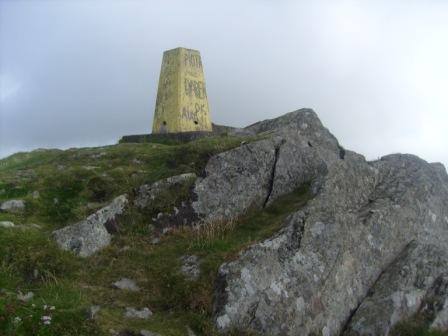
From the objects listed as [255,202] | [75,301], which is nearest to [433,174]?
[255,202]

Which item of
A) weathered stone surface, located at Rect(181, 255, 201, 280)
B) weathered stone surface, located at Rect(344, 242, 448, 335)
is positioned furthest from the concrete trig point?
weathered stone surface, located at Rect(344, 242, 448, 335)

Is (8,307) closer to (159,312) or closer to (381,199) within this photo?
(159,312)

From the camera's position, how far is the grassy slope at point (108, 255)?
32.5 feet

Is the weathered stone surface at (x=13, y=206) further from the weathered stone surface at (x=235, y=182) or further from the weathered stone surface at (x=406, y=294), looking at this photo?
the weathered stone surface at (x=406, y=294)

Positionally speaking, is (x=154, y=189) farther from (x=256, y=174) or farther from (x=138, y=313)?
(x=138, y=313)

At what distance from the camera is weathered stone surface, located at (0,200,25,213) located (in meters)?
14.2

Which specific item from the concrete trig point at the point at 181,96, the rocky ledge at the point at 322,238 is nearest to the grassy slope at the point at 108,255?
the rocky ledge at the point at 322,238

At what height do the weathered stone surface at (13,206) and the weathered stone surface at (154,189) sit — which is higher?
the weathered stone surface at (154,189)

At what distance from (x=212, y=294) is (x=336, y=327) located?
3.26 metres

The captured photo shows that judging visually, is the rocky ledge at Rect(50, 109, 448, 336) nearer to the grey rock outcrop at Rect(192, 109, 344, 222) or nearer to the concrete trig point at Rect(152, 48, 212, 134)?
the grey rock outcrop at Rect(192, 109, 344, 222)

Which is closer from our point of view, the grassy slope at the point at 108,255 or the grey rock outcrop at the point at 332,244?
the grassy slope at the point at 108,255

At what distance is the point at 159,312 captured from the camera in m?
10.8

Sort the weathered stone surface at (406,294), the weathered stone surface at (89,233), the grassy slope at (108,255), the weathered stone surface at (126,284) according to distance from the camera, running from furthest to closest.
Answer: the weathered stone surface at (89,233) → the weathered stone surface at (406,294) → the weathered stone surface at (126,284) → the grassy slope at (108,255)

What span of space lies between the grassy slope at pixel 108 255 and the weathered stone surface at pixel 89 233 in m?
0.28
